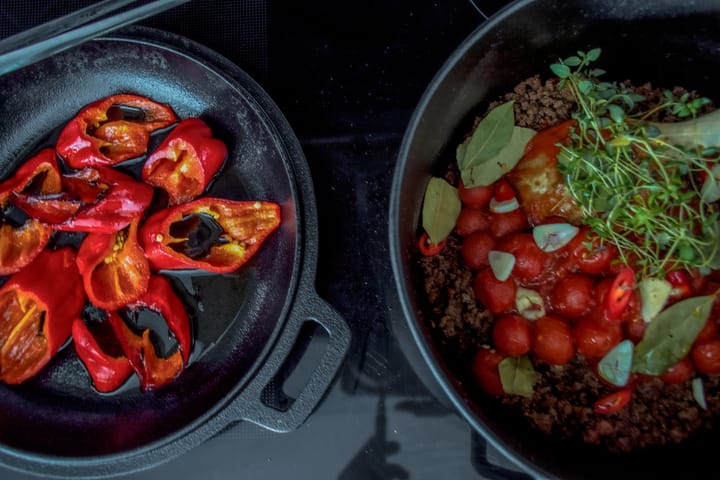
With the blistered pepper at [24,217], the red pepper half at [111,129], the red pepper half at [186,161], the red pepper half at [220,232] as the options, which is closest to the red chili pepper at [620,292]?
the red pepper half at [220,232]

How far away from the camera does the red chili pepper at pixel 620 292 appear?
79 centimetres

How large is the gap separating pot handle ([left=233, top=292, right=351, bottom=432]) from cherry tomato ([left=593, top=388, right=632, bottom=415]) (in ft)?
1.19

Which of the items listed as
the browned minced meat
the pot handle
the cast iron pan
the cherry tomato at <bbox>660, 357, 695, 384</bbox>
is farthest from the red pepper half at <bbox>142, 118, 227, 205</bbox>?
the cherry tomato at <bbox>660, 357, 695, 384</bbox>

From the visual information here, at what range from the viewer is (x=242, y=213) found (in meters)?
0.97

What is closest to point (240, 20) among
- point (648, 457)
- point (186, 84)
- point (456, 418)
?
point (186, 84)

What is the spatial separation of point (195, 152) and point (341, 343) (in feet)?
1.23

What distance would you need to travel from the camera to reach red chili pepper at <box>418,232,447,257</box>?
90cm

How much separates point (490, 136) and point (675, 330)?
0.36 m

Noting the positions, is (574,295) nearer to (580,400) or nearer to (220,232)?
(580,400)

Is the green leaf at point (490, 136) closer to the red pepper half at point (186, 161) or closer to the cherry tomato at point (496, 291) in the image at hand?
the cherry tomato at point (496, 291)

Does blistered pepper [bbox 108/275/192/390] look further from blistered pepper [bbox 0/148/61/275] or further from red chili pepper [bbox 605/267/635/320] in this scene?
red chili pepper [bbox 605/267/635/320]

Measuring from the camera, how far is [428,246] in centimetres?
91

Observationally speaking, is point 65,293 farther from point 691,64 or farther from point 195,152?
point 691,64

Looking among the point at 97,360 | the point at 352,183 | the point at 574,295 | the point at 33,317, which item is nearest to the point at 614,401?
the point at 574,295
